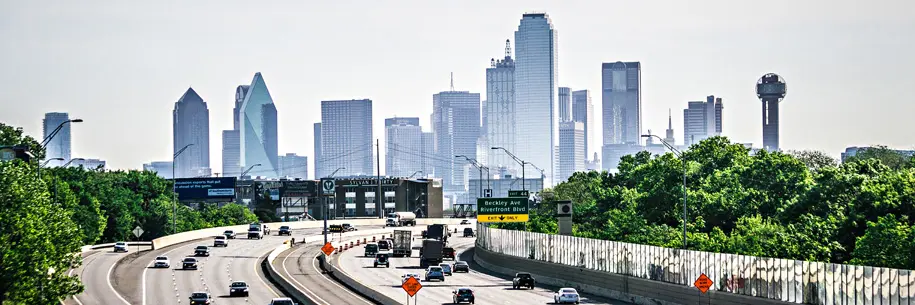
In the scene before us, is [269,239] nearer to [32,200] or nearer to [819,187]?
[819,187]

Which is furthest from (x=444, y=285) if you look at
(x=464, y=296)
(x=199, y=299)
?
(x=199, y=299)

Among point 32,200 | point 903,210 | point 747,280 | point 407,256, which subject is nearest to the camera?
point 747,280

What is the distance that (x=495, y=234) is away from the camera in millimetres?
113188

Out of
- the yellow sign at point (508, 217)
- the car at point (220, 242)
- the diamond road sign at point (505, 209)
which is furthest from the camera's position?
the car at point (220, 242)

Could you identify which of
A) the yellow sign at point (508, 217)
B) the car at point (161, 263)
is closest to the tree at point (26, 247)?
the car at point (161, 263)

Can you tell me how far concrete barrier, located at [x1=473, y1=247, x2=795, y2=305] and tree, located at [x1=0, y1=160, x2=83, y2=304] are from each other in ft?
95.0

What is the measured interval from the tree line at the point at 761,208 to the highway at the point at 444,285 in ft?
39.3

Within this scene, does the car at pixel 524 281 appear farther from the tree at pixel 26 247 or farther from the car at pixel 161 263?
the car at pixel 161 263

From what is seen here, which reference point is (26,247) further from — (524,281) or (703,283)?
(524,281)

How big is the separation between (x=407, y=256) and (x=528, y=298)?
5758 centimetres

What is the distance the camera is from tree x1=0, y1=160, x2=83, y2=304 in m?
62.1

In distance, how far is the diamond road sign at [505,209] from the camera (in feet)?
373

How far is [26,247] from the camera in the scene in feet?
208

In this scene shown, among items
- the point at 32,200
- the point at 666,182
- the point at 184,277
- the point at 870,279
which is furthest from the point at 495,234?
the point at 870,279
